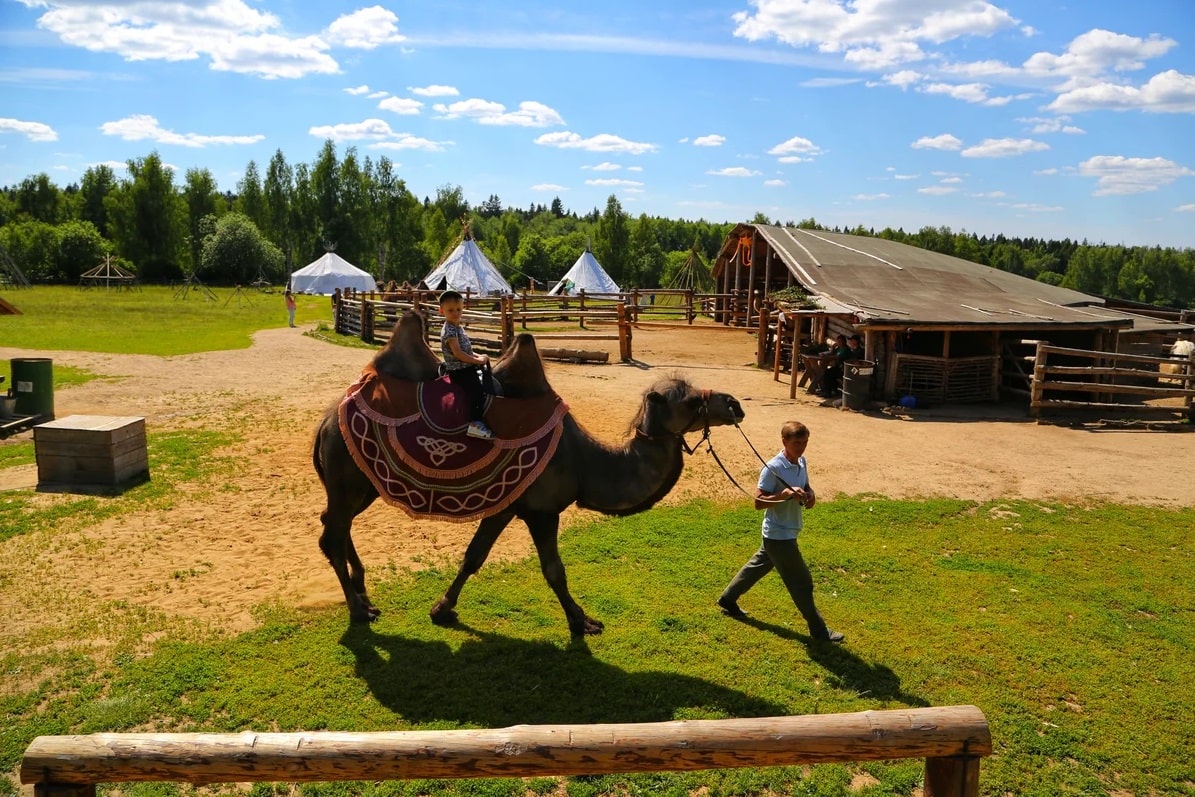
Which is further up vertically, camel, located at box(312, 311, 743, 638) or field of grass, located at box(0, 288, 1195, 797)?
camel, located at box(312, 311, 743, 638)

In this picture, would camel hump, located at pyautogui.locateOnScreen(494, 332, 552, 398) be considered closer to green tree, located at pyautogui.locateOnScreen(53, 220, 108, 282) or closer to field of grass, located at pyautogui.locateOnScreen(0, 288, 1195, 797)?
field of grass, located at pyautogui.locateOnScreen(0, 288, 1195, 797)

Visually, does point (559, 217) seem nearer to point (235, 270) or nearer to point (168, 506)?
point (235, 270)

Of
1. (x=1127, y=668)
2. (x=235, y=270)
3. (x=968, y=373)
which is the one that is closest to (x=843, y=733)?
(x=1127, y=668)

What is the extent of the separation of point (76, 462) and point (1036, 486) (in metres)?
13.3

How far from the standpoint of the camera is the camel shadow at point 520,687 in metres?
5.02

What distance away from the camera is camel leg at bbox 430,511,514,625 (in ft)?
20.1

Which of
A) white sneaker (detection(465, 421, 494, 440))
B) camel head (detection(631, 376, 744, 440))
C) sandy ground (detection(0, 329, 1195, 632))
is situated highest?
camel head (detection(631, 376, 744, 440))

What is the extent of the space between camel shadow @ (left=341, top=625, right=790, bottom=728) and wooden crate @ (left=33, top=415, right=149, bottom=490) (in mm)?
5669

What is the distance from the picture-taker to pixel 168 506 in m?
9.08

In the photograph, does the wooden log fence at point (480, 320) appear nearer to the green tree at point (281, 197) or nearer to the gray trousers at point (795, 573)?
the gray trousers at point (795, 573)

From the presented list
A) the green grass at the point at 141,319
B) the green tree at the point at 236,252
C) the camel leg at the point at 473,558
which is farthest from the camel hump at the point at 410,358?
the green tree at the point at 236,252

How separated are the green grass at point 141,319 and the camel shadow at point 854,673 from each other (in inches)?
854

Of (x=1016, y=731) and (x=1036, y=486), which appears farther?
(x=1036, y=486)

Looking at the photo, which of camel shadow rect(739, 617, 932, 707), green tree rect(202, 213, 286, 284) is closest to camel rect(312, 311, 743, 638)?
camel shadow rect(739, 617, 932, 707)
